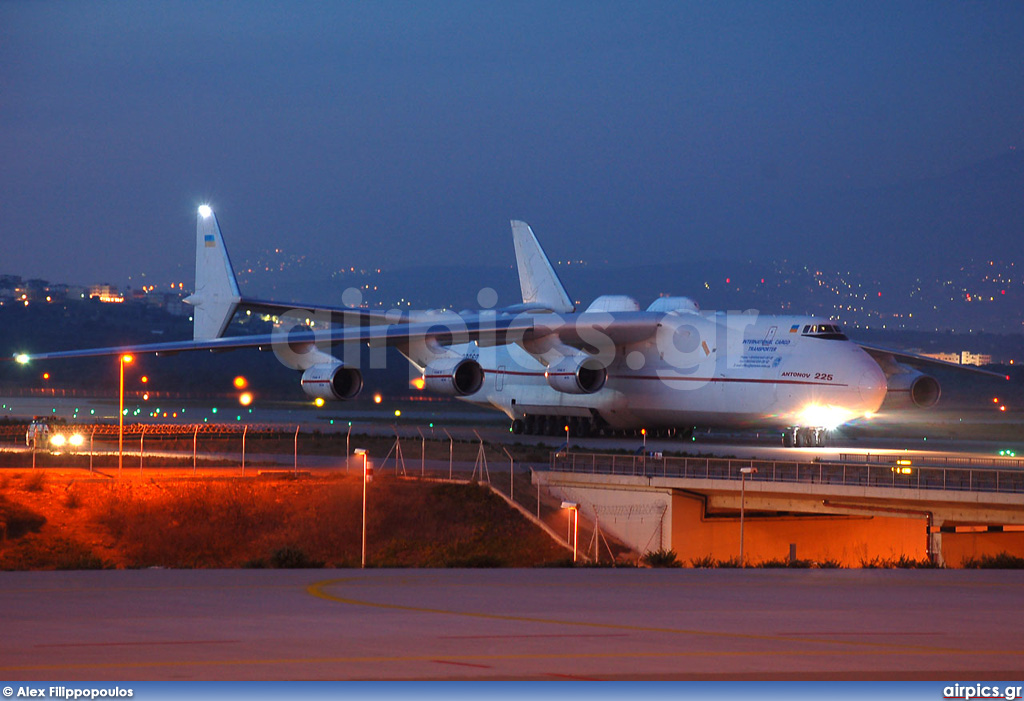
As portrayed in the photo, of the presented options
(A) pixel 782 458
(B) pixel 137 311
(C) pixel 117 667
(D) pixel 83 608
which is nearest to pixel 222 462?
(A) pixel 782 458

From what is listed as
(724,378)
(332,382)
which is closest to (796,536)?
(724,378)

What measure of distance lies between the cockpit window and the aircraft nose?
1495 mm

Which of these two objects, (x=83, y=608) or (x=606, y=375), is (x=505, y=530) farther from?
(x=83, y=608)

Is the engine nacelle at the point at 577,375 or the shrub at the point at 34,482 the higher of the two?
the engine nacelle at the point at 577,375

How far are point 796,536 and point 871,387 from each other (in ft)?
14.1

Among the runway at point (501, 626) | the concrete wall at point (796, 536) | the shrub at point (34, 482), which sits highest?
the runway at point (501, 626)

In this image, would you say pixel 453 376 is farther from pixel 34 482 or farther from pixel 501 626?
pixel 501 626

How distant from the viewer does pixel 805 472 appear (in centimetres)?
2420

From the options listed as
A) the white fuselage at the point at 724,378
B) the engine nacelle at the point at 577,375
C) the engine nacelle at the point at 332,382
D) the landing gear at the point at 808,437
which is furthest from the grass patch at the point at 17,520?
the landing gear at the point at 808,437

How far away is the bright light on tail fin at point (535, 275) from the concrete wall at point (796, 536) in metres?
14.8

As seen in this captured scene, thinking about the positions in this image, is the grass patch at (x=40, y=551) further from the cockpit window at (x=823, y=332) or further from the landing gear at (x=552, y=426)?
the cockpit window at (x=823, y=332)

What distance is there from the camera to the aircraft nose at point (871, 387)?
28.8 meters

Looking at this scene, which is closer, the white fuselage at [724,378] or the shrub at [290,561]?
the shrub at [290,561]

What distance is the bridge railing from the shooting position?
2211cm
